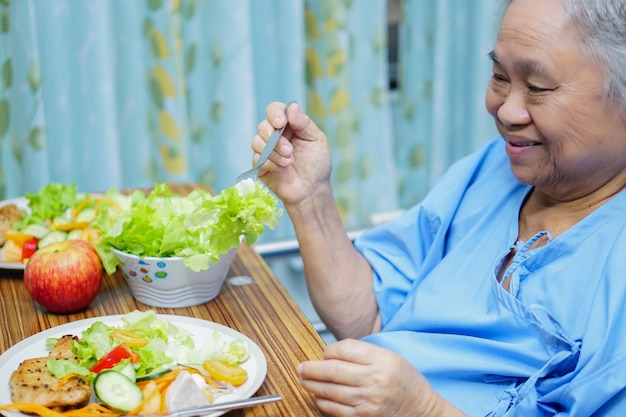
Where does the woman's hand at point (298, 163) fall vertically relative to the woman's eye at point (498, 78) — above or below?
below

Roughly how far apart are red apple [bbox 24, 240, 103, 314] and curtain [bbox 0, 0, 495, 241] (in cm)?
104

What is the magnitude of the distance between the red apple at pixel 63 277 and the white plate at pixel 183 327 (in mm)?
72

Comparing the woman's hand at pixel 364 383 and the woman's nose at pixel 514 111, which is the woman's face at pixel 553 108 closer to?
the woman's nose at pixel 514 111

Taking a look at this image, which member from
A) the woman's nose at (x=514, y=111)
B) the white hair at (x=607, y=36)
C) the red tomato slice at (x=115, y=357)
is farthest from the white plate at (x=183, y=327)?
the white hair at (x=607, y=36)

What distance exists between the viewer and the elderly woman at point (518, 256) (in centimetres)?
111

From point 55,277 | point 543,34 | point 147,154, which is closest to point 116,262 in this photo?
point 55,277

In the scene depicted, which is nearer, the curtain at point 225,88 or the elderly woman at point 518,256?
the elderly woman at point 518,256

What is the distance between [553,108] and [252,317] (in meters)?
0.61

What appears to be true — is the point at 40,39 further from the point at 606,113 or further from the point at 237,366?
the point at 606,113

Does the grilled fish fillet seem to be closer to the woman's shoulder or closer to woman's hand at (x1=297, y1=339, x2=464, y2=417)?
woman's hand at (x1=297, y1=339, x2=464, y2=417)

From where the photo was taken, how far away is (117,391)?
97 centimetres

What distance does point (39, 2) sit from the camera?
84.6 inches

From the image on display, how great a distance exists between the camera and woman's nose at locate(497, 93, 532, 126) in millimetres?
1236

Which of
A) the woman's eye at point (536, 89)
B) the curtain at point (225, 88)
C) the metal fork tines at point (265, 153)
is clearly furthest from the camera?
the curtain at point (225, 88)
